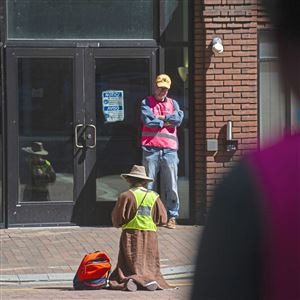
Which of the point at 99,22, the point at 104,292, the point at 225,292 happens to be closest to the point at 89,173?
the point at 99,22

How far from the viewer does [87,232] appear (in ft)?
37.6

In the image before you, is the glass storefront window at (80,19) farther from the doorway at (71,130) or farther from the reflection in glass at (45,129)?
→ the reflection in glass at (45,129)

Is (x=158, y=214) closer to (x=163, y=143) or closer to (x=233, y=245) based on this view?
(x=163, y=143)

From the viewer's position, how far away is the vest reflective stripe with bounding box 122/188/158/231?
8.41 meters

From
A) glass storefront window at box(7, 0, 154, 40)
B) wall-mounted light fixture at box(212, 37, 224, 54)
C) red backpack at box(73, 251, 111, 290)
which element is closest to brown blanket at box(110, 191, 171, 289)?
red backpack at box(73, 251, 111, 290)

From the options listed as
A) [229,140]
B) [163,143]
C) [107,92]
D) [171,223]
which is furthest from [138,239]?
[107,92]

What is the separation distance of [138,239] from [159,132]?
324cm

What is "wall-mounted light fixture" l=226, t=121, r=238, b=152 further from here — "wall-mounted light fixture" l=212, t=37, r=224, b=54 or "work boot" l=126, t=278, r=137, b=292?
"work boot" l=126, t=278, r=137, b=292

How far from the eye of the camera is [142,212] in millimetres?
8438

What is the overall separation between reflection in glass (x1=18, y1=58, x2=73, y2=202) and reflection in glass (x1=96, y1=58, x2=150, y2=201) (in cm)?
40

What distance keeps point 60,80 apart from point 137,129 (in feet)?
4.10

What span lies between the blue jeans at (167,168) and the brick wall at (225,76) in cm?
43

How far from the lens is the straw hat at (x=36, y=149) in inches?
458

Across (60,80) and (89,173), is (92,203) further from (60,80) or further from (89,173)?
(60,80)
